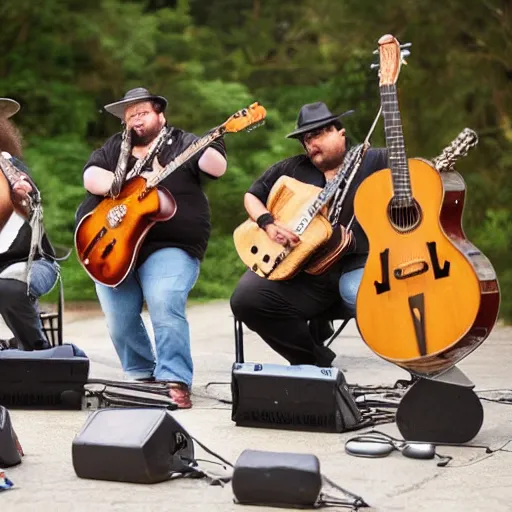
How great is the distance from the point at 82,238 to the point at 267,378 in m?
1.46

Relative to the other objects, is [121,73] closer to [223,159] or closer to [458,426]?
[223,159]

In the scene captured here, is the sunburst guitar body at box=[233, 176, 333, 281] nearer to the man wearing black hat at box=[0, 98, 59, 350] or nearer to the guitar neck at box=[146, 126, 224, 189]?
the guitar neck at box=[146, 126, 224, 189]

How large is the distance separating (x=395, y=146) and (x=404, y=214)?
268mm

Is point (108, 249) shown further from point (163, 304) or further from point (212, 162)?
point (212, 162)

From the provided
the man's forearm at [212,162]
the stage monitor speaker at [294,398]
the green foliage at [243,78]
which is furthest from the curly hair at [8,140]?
the green foliage at [243,78]

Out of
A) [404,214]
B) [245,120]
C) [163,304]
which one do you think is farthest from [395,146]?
[163,304]

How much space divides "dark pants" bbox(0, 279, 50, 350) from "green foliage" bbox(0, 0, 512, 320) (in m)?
4.56

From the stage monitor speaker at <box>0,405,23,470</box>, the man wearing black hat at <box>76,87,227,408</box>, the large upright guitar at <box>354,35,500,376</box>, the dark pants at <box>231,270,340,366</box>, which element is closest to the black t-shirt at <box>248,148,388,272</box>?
the dark pants at <box>231,270,340,366</box>

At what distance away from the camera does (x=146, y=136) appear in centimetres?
571

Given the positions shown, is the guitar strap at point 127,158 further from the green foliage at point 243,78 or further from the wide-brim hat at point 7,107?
the green foliage at point 243,78

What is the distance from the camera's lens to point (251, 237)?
218 inches

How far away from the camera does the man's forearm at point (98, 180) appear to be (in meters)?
5.65

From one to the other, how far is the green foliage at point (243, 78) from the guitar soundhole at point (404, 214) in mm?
4867

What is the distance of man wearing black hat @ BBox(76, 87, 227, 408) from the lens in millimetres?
5543
